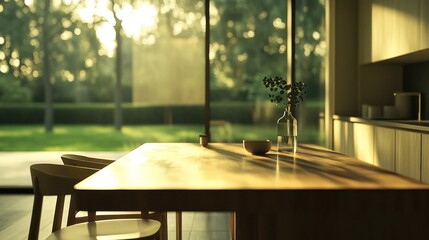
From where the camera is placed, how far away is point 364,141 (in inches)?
191

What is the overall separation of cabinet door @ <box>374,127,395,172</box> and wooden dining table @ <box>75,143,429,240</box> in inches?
89.3

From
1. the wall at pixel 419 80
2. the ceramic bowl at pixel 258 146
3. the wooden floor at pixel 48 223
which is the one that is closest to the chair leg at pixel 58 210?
the ceramic bowl at pixel 258 146

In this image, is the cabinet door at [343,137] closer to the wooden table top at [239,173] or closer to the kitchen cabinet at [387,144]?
the kitchen cabinet at [387,144]

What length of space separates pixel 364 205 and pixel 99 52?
816 cm

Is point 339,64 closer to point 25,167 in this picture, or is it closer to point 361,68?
point 361,68

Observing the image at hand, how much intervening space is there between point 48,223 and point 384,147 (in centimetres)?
298

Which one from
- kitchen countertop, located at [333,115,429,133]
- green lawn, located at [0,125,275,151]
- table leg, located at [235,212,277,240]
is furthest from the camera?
green lawn, located at [0,125,275,151]

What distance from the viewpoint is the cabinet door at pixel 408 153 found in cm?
370

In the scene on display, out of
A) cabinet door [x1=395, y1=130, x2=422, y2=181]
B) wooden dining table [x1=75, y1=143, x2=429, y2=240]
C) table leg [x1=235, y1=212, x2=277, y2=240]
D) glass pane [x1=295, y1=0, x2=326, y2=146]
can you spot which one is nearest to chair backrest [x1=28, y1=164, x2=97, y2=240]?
wooden dining table [x1=75, y1=143, x2=429, y2=240]

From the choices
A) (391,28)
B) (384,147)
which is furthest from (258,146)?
(391,28)

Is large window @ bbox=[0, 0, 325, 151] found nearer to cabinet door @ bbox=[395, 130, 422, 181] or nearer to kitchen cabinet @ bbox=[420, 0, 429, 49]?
cabinet door @ bbox=[395, 130, 422, 181]

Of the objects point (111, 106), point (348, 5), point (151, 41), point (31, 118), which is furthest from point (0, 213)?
point (31, 118)

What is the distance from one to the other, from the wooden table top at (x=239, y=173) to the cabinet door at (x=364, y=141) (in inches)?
80.4

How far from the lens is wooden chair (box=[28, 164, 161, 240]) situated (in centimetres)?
219
